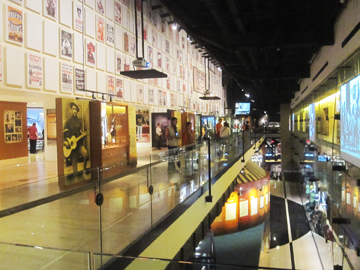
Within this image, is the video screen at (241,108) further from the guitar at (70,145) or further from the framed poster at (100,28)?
the guitar at (70,145)

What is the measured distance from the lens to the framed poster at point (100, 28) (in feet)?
30.2

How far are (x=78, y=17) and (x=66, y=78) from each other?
5.94 ft

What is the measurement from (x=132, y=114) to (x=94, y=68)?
174 cm

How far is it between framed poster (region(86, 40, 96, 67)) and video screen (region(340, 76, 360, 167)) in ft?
21.2

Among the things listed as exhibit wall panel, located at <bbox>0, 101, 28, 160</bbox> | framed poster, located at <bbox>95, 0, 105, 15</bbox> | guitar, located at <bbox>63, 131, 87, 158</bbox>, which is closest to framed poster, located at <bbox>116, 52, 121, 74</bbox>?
framed poster, located at <bbox>95, 0, 105, 15</bbox>

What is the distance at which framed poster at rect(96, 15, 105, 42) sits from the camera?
30.2 feet

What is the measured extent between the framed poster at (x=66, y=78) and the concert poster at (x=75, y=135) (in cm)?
121

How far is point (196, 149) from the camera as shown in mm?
6844

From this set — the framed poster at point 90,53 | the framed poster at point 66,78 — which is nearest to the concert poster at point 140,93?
the framed poster at point 90,53

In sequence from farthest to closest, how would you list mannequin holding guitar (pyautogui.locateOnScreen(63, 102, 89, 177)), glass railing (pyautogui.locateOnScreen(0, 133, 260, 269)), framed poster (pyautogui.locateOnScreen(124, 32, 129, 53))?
framed poster (pyautogui.locateOnScreen(124, 32, 129, 53))
mannequin holding guitar (pyautogui.locateOnScreen(63, 102, 89, 177))
glass railing (pyautogui.locateOnScreen(0, 133, 260, 269))

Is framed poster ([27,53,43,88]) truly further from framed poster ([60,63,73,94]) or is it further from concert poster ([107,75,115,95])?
concert poster ([107,75,115,95])

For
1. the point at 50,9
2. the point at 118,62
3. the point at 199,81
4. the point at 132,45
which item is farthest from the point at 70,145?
the point at 199,81

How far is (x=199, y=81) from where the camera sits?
819 inches

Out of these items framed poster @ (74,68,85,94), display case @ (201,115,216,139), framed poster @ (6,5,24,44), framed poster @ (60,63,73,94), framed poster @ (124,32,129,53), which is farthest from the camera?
display case @ (201,115,216,139)
